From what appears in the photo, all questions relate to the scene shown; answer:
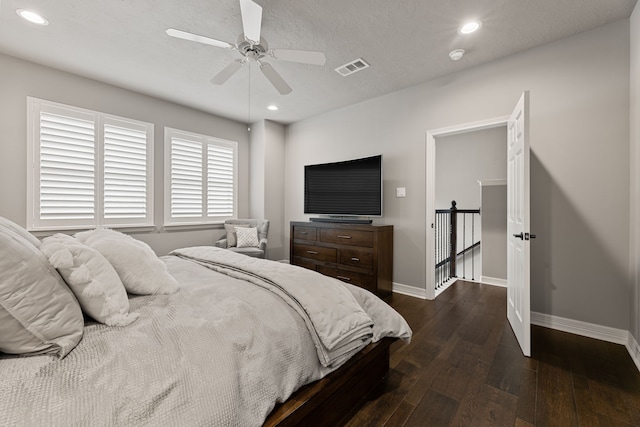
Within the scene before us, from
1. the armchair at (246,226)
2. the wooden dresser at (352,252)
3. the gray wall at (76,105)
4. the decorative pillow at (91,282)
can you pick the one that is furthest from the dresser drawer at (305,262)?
the decorative pillow at (91,282)

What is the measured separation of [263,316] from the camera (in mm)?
1189

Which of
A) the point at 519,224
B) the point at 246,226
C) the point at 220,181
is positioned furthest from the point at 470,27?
the point at 220,181

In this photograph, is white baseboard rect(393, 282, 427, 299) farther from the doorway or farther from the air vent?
the air vent

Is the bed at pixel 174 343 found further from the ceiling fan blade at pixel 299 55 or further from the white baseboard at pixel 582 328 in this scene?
the white baseboard at pixel 582 328

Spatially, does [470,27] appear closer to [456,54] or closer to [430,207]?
[456,54]

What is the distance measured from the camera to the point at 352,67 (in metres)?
3.03

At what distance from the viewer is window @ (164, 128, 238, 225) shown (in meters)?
4.08

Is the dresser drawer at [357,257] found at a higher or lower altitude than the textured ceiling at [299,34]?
lower

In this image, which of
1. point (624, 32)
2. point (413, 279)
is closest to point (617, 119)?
point (624, 32)

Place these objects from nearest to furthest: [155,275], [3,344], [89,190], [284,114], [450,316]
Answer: [3,344] < [155,275] < [450,316] < [89,190] < [284,114]

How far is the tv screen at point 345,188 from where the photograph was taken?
12.0 feet

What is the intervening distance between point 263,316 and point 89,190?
3.47 meters

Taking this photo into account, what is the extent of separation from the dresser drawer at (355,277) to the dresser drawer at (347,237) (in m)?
0.38

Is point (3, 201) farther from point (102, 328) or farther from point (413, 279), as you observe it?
point (413, 279)
